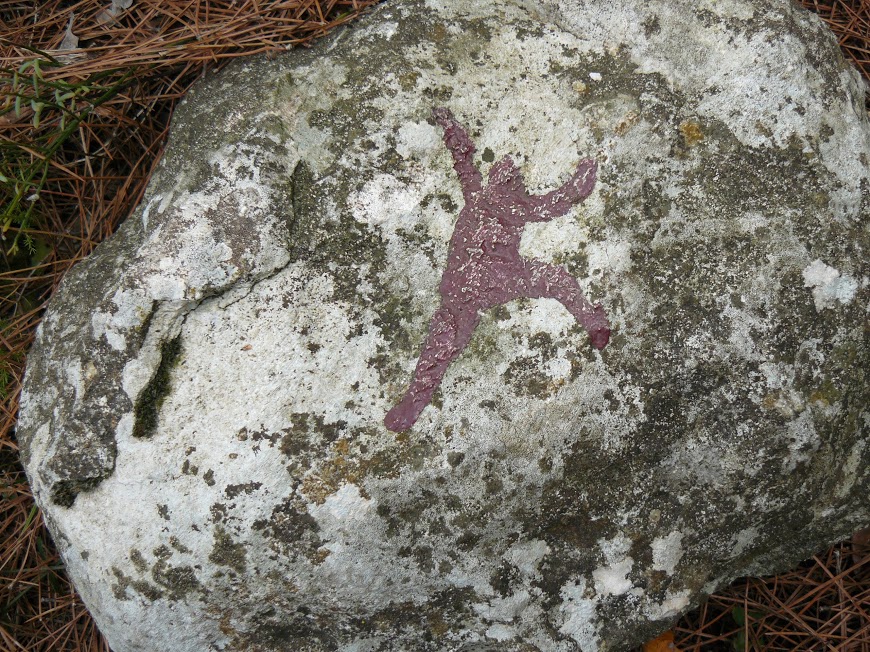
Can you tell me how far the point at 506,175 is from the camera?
155cm

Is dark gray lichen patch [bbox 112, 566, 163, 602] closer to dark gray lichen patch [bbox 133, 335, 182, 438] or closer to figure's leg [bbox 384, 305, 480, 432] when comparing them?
dark gray lichen patch [bbox 133, 335, 182, 438]

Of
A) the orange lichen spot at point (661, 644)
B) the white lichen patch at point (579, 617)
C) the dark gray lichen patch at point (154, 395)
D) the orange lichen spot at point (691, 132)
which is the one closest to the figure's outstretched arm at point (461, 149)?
the orange lichen spot at point (691, 132)

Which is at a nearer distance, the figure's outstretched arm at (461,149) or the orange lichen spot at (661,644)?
the figure's outstretched arm at (461,149)

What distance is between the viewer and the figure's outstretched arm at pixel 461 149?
154cm

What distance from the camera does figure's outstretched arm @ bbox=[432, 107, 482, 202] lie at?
1.54 m

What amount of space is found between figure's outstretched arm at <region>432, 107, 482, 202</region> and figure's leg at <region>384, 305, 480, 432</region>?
270 millimetres

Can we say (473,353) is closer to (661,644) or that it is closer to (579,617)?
(579,617)

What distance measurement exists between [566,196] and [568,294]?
22 cm

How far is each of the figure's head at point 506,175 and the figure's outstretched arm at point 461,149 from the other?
0.11 feet

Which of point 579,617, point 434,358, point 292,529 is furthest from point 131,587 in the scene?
point 579,617

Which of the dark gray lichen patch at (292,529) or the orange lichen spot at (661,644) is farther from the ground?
the dark gray lichen patch at (292,529)

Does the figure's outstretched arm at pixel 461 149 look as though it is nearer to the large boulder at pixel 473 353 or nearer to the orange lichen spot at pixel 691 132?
the large boulder at pixel 473 353

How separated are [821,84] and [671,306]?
62 cm

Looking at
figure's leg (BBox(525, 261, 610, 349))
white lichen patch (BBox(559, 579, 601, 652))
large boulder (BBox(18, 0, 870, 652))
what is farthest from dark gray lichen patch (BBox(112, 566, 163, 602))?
figure's leg (BBox(525, 261, 610, 349))
